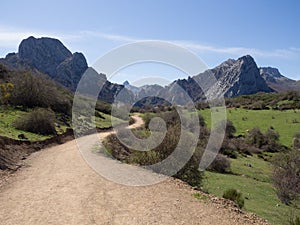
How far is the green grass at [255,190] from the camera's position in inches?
671

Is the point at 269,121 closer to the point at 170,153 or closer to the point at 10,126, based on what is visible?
the point at 10,126

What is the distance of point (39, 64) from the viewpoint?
18850 centimetres

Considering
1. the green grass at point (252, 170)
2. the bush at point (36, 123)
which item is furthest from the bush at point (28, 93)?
the green grass at point (252, 170)

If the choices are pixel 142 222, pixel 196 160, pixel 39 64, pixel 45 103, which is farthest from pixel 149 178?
pixel 39 64

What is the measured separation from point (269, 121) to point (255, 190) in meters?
43.8

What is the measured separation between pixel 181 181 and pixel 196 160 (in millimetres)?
1902

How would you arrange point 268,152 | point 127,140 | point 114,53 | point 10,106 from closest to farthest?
point 114,53 → point 127,140 → point 10,106 → point 268,152

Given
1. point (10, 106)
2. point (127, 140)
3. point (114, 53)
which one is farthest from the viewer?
point (10, 106)

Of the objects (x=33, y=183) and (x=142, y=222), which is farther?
(x=33, y=183)

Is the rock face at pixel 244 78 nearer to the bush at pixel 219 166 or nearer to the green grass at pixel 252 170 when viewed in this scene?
the green grass at pixel 252 170

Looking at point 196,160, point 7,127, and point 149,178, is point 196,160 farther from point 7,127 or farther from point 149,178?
point 7,127

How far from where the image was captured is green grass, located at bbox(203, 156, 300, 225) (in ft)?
55.9

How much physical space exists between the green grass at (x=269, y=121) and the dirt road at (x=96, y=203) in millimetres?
43384

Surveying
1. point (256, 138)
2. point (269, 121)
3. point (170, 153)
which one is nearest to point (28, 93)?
point (256, 138)
